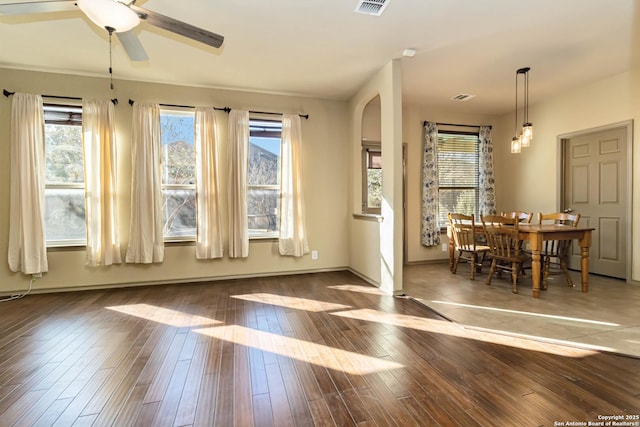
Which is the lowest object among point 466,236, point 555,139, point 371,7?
point 466,236

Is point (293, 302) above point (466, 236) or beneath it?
beneath

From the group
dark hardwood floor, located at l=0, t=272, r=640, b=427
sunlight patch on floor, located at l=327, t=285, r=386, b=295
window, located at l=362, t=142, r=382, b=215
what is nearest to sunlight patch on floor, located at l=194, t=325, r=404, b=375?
dark hardwood floor, located at l=0, t=272, r=640, b=427

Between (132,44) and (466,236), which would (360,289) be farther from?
(132,44)

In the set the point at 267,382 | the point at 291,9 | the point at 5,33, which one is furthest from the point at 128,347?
the point at 5,33

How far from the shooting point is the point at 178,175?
426 centimetres

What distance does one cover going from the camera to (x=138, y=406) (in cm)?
166

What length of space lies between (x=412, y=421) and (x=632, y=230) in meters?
4.53

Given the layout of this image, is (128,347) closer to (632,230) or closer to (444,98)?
(444,98)

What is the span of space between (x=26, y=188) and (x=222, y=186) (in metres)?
2.24

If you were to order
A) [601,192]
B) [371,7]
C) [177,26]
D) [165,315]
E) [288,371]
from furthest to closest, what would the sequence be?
[601,192]
[165,315]
[371,7]
[177,26]
[288,371]

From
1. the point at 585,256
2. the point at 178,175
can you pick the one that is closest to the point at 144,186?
the point at 178,175

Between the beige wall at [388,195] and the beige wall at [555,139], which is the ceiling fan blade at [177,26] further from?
the beige wall at [555,139]

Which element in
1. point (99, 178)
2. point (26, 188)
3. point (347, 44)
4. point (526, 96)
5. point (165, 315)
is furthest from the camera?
point (526, 96)

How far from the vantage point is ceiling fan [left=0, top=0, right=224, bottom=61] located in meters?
1.81
